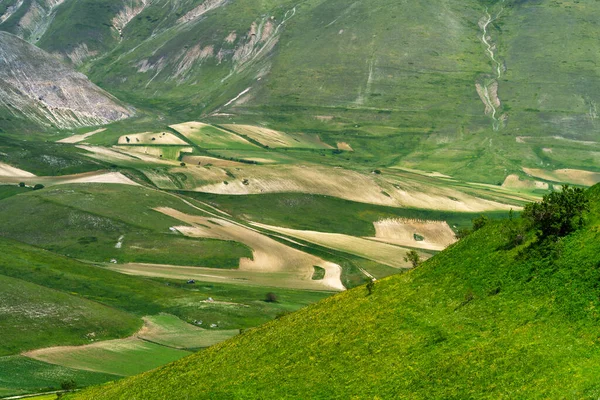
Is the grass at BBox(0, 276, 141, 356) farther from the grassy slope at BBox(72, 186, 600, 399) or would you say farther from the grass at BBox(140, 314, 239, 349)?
the grassy slope at BBox(72, 186, 600, 399)

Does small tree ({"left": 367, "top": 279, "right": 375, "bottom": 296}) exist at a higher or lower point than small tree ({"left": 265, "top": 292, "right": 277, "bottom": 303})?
higher

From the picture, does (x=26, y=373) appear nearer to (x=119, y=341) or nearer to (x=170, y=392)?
(x=119, y=341)

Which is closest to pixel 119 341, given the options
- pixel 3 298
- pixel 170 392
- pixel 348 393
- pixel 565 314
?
pixel 3 298

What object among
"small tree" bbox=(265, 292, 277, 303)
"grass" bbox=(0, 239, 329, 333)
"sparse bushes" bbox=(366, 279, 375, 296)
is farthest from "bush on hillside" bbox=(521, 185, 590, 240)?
"small tree" bbox=(265, 292, 277, 303)

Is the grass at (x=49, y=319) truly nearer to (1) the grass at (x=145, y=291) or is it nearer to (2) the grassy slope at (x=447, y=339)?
(1) the grass at (x=145, y=291)

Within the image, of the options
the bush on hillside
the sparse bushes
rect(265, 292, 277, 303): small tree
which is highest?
the bush on hillside

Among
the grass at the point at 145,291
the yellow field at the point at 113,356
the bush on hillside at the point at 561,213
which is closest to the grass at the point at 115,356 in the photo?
the yellow field at the point at 113,356

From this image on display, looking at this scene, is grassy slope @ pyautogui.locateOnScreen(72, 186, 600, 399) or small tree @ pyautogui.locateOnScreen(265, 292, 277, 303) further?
small tree @ pyautogui.locateOnScreen(265, 292, 277, 303)

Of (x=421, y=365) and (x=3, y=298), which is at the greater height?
(x=421, y=365)
